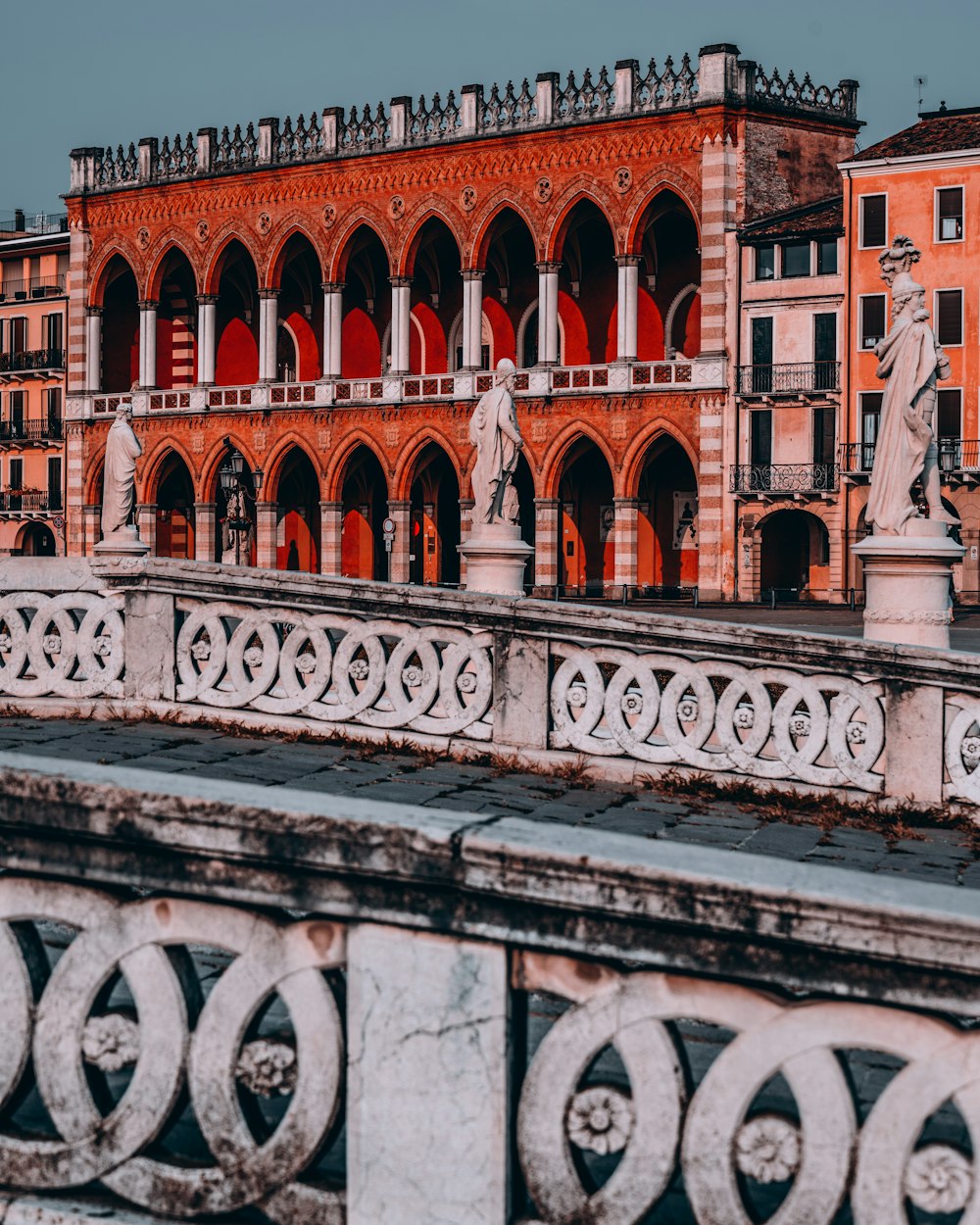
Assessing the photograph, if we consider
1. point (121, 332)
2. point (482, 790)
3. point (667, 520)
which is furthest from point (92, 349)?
point (482, 790)

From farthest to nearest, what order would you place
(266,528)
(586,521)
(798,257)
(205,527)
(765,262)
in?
(205,527) → (266,528) → (586,521) → (765,262) → (798,257)

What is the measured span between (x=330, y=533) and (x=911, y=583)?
3342 cm

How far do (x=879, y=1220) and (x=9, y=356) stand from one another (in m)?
54.2

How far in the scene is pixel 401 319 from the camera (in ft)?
143

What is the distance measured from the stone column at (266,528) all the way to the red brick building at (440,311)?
0.26ft

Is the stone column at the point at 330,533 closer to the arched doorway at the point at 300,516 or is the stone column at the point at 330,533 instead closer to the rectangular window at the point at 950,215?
the arched doorway at the point at 300,516

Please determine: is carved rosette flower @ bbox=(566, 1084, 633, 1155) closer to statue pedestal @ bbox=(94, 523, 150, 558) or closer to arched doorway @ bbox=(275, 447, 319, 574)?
statue pedestal @ bbox=(94, 523, 150, 558)

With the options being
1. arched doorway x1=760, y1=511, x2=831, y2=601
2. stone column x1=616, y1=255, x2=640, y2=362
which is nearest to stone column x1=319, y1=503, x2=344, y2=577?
stone column x1=616, y1=255, x2=640, y2=362

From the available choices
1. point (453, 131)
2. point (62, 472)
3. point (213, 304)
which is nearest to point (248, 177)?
point (213, 304)

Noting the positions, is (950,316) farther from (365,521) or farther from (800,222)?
(365,521)

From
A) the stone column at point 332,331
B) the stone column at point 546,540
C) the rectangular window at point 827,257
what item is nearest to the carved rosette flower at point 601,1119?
the rectangular window at point 827,257

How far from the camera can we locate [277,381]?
152 ft

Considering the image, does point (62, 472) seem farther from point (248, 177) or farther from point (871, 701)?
point (871, 701)

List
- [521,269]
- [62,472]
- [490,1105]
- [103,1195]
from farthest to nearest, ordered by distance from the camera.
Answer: [62,472] → [521,269] → [103,1195] → [490,1105]
